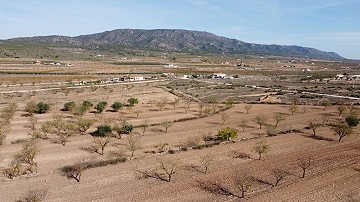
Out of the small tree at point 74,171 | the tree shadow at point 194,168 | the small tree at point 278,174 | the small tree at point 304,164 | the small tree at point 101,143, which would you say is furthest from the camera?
the small tree at point 101,143

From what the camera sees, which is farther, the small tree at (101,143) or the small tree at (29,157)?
the small tree at (101,143)

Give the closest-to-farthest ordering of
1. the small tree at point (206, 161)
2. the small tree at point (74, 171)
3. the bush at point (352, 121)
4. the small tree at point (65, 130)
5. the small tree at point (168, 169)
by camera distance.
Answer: the small tree at point (74, 171), the small tree at point (168, 169), the small tree at point (206, 161), the small tree at point (65, 130), the bush at point (352, 121)

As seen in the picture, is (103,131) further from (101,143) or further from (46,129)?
(46,129)

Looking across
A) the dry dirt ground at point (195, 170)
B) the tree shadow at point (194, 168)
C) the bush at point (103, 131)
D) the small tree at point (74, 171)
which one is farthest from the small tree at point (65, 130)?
the tree shadow at point (194, 168)

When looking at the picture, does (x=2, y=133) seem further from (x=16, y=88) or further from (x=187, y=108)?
(x=16, y=88)

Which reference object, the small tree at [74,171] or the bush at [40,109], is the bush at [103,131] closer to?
the small tree at [74,171]

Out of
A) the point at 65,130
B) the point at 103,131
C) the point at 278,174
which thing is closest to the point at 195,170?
the point at 278,174

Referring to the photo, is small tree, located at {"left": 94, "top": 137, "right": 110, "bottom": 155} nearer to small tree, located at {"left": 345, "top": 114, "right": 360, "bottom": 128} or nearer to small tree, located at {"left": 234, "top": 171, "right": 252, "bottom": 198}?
small tree, located at {"left": 234, "top": 171, "right": 252, "bottom": 198}

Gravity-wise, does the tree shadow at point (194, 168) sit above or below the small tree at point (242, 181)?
below
